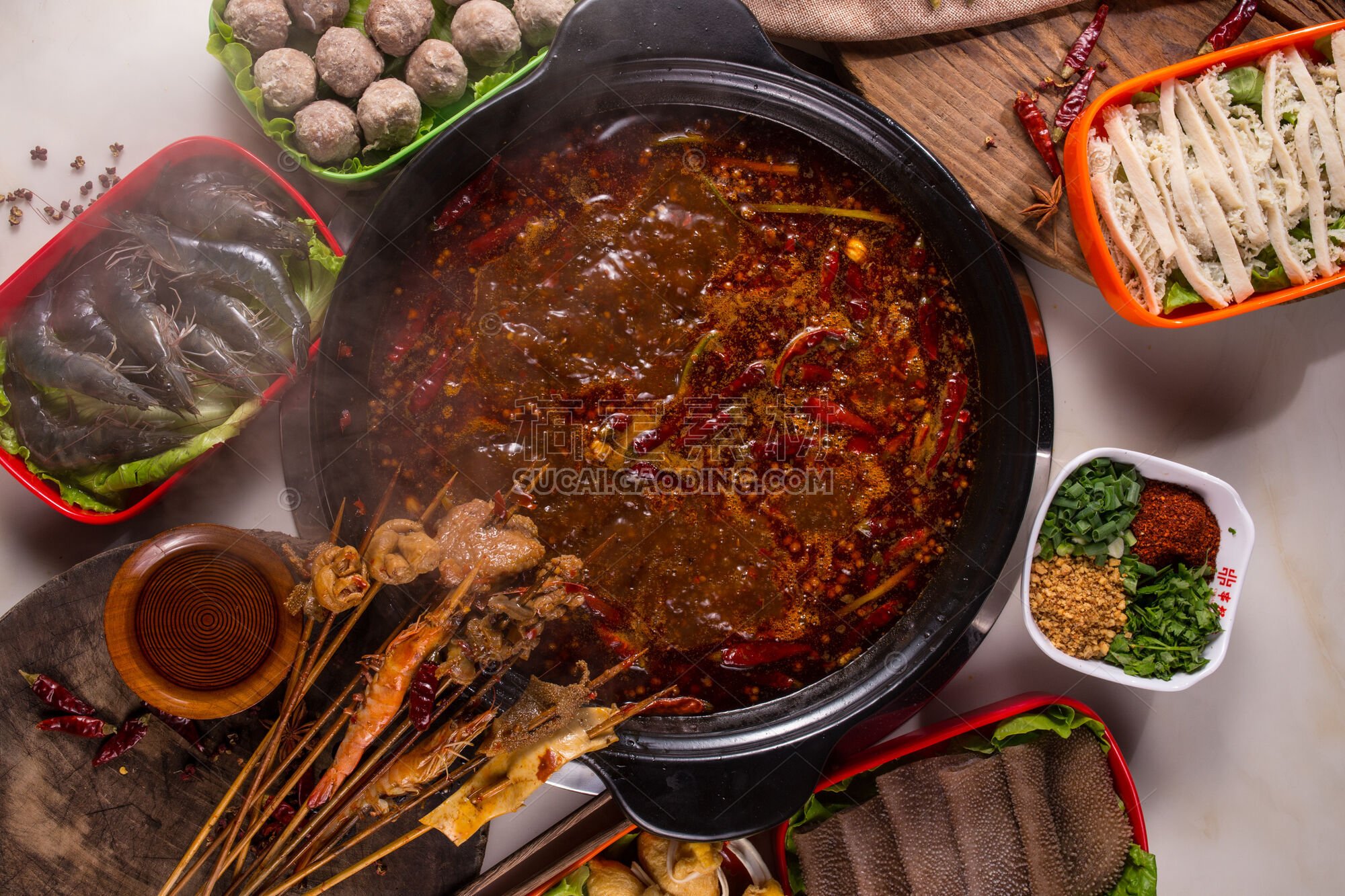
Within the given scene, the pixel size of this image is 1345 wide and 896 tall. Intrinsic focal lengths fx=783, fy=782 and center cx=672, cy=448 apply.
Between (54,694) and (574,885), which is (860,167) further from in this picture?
(54,694)

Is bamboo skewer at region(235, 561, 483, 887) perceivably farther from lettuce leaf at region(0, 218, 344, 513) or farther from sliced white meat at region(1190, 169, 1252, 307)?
sliced white meat at region(1190, 169, 1252, 307)

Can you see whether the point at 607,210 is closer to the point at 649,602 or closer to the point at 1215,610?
the point at 649,602

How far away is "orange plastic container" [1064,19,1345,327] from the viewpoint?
2.71 m

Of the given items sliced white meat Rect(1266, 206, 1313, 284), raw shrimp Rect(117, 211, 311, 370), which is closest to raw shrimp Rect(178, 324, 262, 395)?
raw shrimp Rect(117, 211, 311, 370)

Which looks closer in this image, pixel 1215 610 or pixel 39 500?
pixel 1215 610

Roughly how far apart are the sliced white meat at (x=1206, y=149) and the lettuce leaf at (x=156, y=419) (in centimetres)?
303

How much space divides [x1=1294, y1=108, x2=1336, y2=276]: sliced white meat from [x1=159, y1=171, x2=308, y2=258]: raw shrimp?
139 inches

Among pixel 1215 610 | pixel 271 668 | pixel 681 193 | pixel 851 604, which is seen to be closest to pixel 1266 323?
pixel 1215 610

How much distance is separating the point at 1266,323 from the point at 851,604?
2153 mm

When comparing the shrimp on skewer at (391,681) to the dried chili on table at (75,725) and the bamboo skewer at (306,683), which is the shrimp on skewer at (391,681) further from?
the dried chili on table at (75,725)

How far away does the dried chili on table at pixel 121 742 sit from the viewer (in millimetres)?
2775

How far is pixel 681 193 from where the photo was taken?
9.03ft

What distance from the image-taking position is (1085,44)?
114 inches

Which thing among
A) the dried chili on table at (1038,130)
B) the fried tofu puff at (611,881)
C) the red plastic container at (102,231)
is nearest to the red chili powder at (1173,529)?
the dried chili on table at (1038,130)
